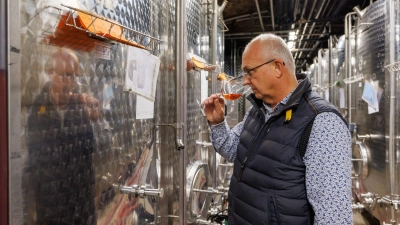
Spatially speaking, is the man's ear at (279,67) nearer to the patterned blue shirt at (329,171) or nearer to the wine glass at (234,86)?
the patterned blue shirt at (329,171)

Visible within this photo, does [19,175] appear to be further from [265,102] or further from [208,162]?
[208,162]

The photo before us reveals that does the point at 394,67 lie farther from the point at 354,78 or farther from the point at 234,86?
the point at 234,86

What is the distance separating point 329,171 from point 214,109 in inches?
33.6

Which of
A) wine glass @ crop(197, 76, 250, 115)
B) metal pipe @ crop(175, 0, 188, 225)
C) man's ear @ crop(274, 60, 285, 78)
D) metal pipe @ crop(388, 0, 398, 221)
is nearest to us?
man's ear @ crop(274, 60, 285, 78)

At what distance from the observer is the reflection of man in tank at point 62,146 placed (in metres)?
1.05

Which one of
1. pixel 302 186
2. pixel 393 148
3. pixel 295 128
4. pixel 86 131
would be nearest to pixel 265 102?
pixel 295 128

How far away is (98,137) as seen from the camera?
4.59 ft

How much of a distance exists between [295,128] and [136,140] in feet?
2.74

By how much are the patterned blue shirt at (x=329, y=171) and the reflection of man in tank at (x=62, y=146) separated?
3.08 feet

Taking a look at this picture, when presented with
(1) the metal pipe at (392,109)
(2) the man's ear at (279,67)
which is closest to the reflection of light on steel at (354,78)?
(1) the metal pipe at (392,109)

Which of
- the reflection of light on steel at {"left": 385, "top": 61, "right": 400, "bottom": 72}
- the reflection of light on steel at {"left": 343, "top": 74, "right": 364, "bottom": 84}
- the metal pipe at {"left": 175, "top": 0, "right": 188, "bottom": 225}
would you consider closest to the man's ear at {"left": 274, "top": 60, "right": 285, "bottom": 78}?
the metal pipe at {"left": 175, "top": 0, "right": 188, "bottom": 225}

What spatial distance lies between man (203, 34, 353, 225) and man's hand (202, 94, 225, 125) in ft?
0.76

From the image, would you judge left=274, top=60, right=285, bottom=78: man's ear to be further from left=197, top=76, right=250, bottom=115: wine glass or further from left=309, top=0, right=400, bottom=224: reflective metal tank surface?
left=309, top=0, right=400, bottom=224: reflective metal tank surface

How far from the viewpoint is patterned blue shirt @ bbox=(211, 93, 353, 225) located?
136 centimetres
